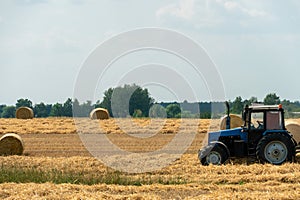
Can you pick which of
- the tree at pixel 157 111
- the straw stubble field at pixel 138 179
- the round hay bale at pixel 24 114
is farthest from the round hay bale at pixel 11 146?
the round hay bale at pixel 24 114

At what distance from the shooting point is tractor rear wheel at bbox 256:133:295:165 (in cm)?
1578

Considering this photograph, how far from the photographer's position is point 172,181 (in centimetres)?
1337

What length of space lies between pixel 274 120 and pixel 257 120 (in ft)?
1.58

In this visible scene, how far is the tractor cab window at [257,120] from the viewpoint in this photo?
16.2 meters

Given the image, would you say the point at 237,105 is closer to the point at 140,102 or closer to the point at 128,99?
the point at 140,102

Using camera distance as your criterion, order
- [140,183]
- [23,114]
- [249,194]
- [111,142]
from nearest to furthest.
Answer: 1. [249,194]
2. [140,183]
3. [111,142]
4. [23,114]

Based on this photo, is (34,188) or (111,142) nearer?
(34,188)

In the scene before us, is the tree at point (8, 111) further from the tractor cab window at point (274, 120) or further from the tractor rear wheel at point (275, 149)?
the tractor rear wheel at point (275, 149)

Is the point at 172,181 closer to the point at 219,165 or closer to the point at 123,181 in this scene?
the point at 123,181

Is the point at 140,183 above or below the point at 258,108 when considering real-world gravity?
below

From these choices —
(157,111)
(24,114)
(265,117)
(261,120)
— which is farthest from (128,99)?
(24,114)

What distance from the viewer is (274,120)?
52.8ft

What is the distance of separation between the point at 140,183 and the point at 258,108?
4.71m

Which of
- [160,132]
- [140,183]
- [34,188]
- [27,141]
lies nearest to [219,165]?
[140,183]
